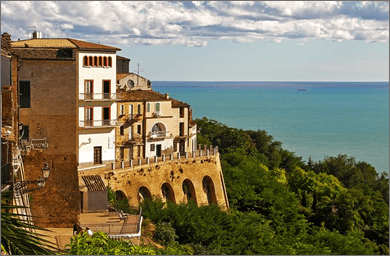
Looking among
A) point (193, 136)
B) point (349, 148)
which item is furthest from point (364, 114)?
point (193, 136)

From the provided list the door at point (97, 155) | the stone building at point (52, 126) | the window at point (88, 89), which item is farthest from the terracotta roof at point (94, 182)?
the window at point (88, 89)

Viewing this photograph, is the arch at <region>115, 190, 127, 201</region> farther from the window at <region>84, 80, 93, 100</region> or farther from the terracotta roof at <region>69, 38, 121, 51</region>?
the terracotta roof at <region>69, 38, 121, 51</region>

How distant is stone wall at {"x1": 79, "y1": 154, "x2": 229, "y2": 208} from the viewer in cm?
4156

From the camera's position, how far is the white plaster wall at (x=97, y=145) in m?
42.8

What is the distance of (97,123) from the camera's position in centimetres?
4403

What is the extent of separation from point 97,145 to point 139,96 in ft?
26.4

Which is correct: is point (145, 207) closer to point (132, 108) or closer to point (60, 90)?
point (60, 90)

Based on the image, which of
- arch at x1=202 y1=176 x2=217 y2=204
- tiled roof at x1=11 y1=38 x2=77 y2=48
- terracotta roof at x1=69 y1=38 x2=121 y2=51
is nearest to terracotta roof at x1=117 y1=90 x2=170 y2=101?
terracotta roof at x1=69 y1=38 x2=121 y2=51

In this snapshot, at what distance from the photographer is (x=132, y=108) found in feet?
163

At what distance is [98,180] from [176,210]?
14.0 feet

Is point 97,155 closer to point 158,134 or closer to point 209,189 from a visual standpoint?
point 158,134

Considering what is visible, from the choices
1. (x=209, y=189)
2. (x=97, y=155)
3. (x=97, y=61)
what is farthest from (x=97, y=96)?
(x=209, y=189)

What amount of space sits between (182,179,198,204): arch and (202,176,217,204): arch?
1.43 metres

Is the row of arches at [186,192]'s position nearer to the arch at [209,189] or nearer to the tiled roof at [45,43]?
the arch at [209,189]
